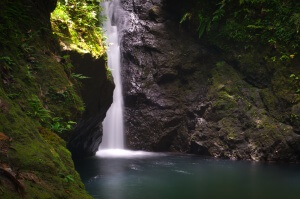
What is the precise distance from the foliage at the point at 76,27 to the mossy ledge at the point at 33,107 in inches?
38.3

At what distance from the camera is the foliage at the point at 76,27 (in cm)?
700

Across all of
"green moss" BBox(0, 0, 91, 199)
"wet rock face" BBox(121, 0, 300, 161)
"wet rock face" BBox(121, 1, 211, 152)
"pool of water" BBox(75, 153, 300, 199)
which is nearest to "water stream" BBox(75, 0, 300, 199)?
"pool of water" BBox(75, 153, 300, 199)

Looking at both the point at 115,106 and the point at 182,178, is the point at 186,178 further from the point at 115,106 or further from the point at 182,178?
the point at 115,106

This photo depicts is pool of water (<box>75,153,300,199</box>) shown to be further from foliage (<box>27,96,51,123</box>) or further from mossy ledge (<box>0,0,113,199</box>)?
foliage (<box>27,96,51,123</box>)

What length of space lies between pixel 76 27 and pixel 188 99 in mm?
8412

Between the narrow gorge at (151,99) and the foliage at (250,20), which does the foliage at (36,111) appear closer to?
the narrow gorge at (151,99)

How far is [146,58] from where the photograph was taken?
16.0m

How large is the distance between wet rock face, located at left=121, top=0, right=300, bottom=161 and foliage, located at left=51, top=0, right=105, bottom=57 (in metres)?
6.94

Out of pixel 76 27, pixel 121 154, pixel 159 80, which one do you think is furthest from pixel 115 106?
pixel 76 27

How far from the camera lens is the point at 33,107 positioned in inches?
158

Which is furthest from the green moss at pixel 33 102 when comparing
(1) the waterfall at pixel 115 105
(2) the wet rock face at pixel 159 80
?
(2) the wet rock face at pixel 159 80

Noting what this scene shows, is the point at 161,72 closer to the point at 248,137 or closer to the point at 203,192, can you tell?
the point at 248,137

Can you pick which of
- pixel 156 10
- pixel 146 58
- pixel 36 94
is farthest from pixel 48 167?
pixel 156 10

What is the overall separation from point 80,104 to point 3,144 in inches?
134
